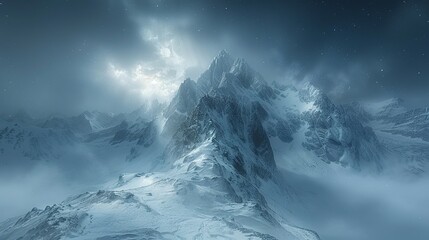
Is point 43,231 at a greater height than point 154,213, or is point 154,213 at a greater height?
point 154,213

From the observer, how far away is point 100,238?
12525 centimetres

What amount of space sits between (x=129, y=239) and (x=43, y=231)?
26.7 meters

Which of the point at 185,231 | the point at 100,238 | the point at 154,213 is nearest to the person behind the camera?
the point at 100,238

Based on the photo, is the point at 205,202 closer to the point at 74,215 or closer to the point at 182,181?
the point at 182,181

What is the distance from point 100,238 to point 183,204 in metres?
40.6

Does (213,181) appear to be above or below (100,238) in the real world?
above

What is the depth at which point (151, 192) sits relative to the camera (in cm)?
17688

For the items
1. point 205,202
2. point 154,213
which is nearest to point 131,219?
point 154,213

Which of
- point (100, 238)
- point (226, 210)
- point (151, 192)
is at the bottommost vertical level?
point (100, 238)

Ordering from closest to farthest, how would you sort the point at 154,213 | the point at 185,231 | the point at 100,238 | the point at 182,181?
the point at 100,238, the point at 185,231, the point at 154,213, the point at 182,181

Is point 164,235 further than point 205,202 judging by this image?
No

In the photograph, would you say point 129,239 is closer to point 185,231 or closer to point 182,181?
point 185,231

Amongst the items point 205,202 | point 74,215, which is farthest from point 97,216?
point 205,202

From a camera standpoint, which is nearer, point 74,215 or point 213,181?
point 74,215
